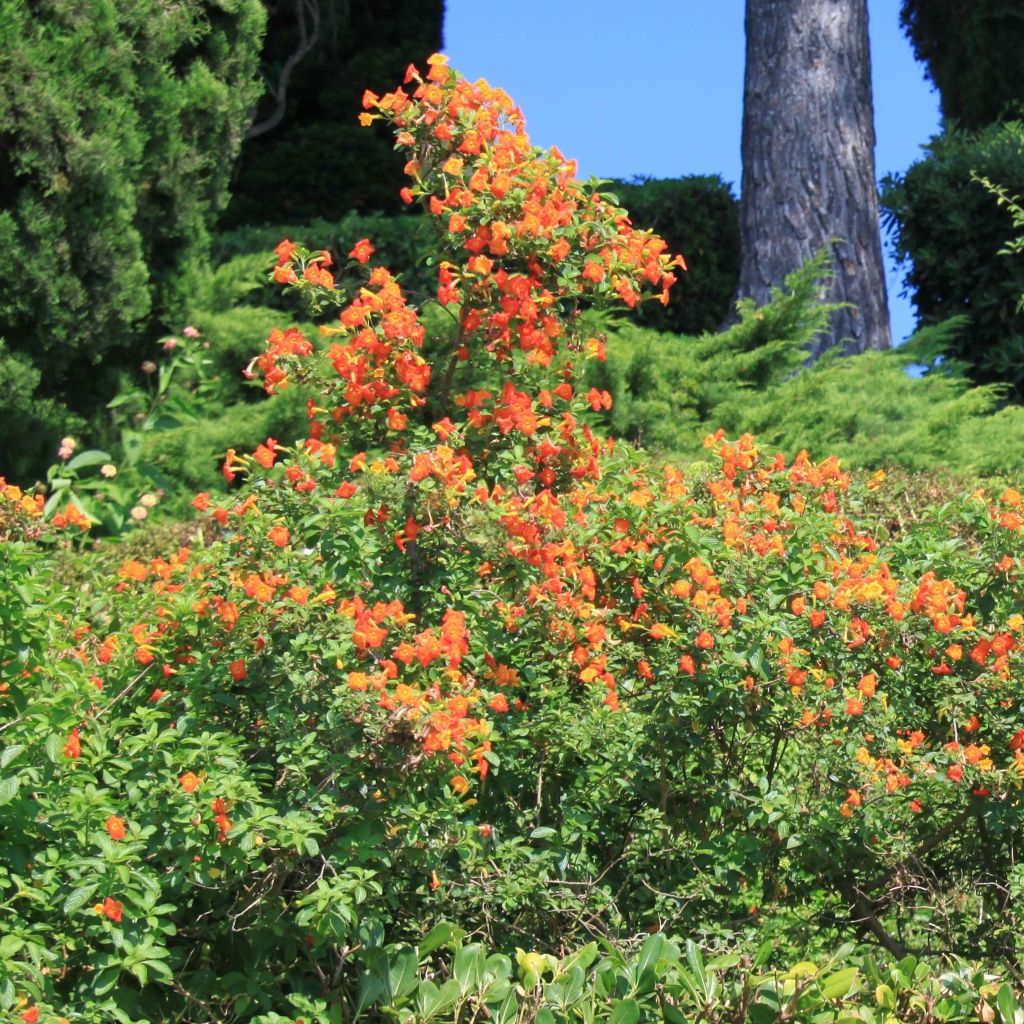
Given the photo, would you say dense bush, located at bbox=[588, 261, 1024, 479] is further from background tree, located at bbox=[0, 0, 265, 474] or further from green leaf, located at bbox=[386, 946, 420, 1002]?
green leaf, located at bbox=[386, 946, 420, 1002]

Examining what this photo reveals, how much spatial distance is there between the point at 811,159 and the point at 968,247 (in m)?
1.77

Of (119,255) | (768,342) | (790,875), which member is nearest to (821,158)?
(768,342)

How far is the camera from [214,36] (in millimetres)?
7922

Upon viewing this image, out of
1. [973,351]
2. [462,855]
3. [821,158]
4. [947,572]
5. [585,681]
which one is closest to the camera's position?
[462,855]

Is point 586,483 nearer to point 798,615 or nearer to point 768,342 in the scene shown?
point 798,615

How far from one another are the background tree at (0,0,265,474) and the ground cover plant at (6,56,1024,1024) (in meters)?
3.64

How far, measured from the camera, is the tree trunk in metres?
8.84

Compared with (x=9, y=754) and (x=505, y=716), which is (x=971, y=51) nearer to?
(x=505, y=716)

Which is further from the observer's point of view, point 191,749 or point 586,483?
point 586,483

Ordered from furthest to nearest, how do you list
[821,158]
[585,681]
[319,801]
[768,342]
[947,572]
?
[821,158]
[768,342]
[947,572]
[585,681]
[319,801]

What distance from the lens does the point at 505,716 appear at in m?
3.13

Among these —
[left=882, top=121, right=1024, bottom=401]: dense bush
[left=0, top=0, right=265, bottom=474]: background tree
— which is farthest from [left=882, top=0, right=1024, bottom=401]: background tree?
[left=0, top=0, right=265, bottom=474]: background tree

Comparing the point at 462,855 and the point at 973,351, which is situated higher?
the point at 973,351

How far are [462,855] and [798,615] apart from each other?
97 cm
